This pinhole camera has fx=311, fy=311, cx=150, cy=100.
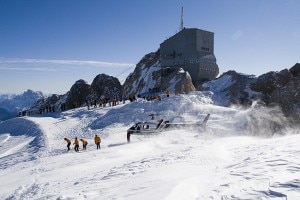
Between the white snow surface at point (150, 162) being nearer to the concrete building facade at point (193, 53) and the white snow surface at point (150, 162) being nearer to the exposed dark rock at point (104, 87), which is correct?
the concrete building facade at point (193, 53)

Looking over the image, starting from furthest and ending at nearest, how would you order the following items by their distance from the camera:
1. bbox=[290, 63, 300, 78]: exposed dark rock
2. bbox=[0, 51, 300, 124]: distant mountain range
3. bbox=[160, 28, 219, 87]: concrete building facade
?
bbox=[160, 28, 219, 87]: concrete building facade
bbox=[290, 63, 300, 78]: exposed dark rock
bbox=[0, 51, 300, 124]: distant mountain range

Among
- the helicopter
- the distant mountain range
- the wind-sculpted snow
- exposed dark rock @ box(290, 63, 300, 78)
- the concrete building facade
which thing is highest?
the concrete building facade

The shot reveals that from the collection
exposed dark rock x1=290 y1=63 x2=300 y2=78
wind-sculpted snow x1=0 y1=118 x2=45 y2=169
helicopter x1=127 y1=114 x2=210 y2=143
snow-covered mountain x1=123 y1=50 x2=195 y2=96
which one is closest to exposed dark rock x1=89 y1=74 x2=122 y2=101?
snow-covered mountain x1=123 y1=50 x2=195 y2=96

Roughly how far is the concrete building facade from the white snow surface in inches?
1050

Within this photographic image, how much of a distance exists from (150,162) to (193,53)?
49.8 metres

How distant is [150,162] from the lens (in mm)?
18609

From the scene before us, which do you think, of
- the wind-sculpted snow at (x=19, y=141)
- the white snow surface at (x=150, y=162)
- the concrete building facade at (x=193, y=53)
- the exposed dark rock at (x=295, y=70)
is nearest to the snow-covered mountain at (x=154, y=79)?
the concrete building facade at (x=193, y=53)

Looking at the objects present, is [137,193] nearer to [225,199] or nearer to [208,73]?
[225,199]

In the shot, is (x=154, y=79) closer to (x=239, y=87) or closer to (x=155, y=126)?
(x=239, y=87)

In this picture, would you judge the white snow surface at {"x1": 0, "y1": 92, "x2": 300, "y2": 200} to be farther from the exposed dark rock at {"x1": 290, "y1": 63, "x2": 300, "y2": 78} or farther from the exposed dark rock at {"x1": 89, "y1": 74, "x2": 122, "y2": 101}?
the exposed dark rock at {"x1": 89, "y1": 74, "x2": 122, "y2": 101}

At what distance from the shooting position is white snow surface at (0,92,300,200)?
37.5 ft

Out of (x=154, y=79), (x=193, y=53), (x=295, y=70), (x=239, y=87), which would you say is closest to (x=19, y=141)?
(x=239, y=87)

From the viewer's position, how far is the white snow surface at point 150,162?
11430 mm

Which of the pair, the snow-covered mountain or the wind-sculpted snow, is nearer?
the wind-sculpted snow
